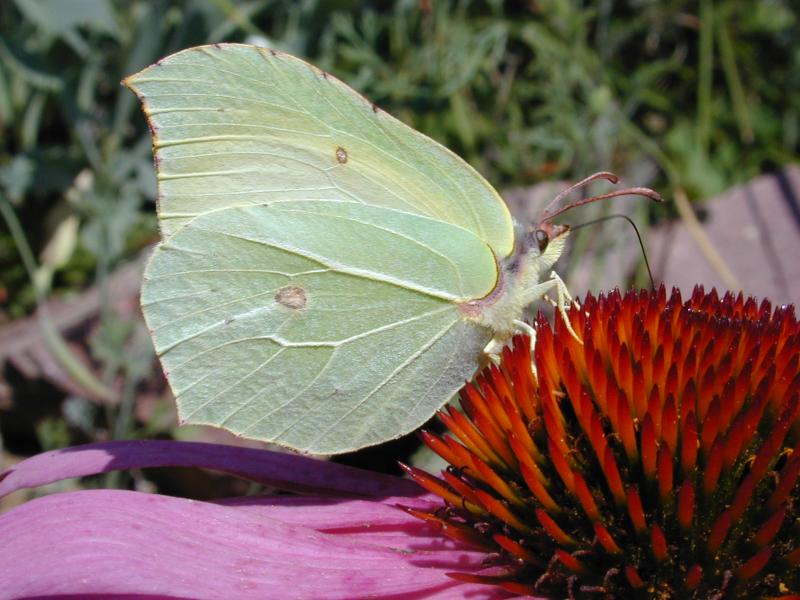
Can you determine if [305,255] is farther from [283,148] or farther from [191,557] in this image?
[191,557]

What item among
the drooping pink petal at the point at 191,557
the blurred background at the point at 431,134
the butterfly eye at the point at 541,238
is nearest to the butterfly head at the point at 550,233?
the butterfly eye at the point at 541,238

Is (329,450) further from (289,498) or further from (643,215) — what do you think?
(643,215)

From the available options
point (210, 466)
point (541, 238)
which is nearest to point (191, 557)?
point (210, 466)

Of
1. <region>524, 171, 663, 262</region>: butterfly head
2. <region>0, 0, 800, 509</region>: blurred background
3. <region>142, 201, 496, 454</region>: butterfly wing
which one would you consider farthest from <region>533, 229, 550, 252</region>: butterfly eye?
<region>0, 0, 800, 509</region>: blurred background

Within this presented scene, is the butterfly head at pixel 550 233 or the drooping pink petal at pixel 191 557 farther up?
the butterfly head at pixel 550 233

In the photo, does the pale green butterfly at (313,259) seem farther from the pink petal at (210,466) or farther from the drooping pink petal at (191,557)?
the drooping pink petal at (191,557)

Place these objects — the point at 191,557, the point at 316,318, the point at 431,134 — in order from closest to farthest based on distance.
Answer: the point at 191,557 → the point at 316,318 → the point at 431,134
